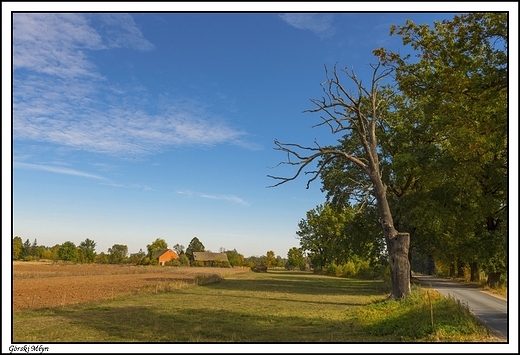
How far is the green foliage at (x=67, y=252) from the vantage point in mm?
125062

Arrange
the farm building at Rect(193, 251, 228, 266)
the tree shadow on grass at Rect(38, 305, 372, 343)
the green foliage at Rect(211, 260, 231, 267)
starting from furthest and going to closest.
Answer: the farm building at Rect(193, 251, 228, 266) → the green foliage at Rect(211, 260, 231, 267) → the tree shadow on grass at Rect(38, 305, 372, 343)

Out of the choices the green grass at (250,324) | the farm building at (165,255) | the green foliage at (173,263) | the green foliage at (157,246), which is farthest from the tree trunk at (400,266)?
the green foliage at (157,246)

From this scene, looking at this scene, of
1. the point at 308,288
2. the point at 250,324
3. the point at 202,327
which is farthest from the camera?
the point at 308,288

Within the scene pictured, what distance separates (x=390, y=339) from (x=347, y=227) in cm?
2524

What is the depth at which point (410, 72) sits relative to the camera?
18.7 metres

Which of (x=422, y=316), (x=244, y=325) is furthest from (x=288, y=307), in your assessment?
(x=422, y=316)

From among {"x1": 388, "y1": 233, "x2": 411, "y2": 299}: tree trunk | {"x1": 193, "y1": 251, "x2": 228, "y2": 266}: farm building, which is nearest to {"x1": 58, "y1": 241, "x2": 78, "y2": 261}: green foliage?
{"x1": 193, "y1": 251, "x2": 228, "y2": 266}: farm building

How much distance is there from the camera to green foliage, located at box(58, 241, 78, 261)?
410ft

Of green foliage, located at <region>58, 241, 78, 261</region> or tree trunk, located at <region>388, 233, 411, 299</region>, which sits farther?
green foliage, located at <region>58, 241, 78, 261</region>

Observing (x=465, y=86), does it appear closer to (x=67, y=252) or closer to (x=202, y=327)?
(x=202, y=327)

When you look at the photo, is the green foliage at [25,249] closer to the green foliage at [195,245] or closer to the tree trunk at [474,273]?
the green foliage at [195,245]

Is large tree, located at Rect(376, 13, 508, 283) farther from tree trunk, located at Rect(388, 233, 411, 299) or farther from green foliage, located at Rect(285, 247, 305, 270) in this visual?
green foliage, located at Rect(285, 247, 305, 270)

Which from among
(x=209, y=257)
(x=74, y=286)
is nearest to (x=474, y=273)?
(x=74, y=286)

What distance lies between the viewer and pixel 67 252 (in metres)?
125
